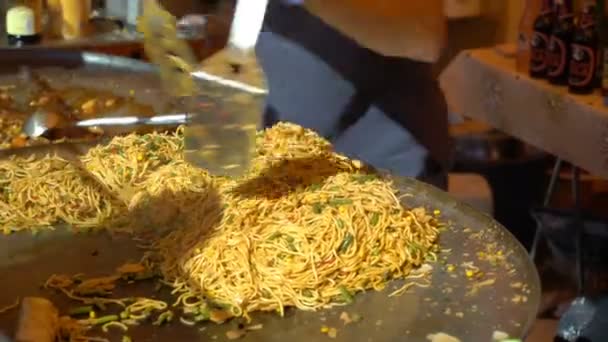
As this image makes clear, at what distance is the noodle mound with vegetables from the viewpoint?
5.04 ft

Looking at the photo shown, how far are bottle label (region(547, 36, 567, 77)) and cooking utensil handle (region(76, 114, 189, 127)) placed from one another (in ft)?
5.00

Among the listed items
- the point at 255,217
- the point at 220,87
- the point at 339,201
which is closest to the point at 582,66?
the point at 339,201

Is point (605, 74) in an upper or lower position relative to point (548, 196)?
upper

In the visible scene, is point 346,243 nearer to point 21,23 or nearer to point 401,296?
point 401,296

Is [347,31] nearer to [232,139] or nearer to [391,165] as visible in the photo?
[391,165]

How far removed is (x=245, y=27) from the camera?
1416 millimetres

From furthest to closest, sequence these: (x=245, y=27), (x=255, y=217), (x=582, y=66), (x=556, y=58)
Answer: (x=556, y=58) → (x=582, y=66) → (x=255, y=217) → (x=245, y=27)

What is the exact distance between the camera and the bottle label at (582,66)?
3.12 meters

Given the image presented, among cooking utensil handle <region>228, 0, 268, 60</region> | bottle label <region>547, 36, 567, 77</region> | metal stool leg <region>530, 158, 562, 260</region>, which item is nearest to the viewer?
cooking utensil handle <region>228, 0, 268, 60</region>

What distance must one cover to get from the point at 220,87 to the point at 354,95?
0.90 meters

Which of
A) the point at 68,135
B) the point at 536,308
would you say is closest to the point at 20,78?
the point at 68,135

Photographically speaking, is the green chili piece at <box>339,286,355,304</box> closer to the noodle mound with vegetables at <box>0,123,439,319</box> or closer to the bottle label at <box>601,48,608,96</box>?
the noodle mound with vegetables at <box>0,123,439,319</box>

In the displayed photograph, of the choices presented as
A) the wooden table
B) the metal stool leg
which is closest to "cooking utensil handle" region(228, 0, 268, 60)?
the wooden table

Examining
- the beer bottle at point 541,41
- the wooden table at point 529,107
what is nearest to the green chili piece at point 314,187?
the wooden table at point 529,107
